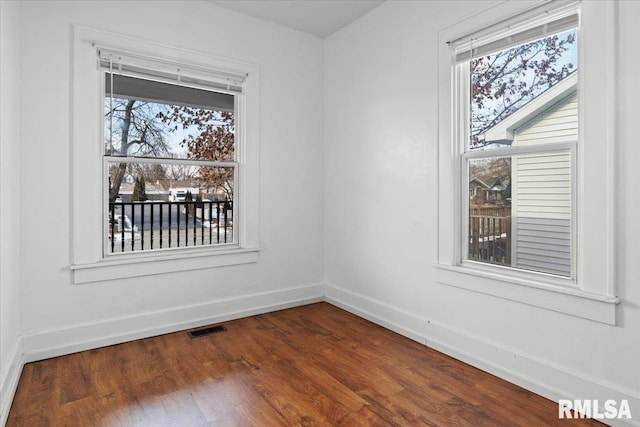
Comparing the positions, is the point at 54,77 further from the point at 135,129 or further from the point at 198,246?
the point at 198,246

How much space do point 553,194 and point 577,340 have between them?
2.65 feet

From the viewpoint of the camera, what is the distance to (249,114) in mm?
Answer: 3447

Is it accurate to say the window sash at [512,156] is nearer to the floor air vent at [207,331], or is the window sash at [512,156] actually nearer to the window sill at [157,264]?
the window sill at [157,264]

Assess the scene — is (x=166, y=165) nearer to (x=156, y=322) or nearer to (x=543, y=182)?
(x=156, y=322)

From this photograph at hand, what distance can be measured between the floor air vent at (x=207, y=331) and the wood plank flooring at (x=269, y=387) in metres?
0.09

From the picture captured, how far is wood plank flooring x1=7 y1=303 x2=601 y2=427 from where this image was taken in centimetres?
192

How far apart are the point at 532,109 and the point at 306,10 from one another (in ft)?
6.91

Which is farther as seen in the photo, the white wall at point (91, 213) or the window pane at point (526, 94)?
the white wall at point (91, 213)

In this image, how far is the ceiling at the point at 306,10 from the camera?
3201mm

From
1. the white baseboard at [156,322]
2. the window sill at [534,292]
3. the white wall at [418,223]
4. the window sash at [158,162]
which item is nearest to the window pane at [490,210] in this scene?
the window sill at [534,292]

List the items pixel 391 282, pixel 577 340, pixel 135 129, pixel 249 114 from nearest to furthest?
pixel 577 340 < pixel 135 129 < pixel 391 282 < pixel 249 114

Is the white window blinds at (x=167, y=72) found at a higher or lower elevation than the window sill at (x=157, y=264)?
higher

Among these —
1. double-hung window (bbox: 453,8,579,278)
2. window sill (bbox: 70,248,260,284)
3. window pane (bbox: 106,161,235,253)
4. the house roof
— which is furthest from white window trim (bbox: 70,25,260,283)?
the house roof

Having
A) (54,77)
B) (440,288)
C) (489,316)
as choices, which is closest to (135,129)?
(54,77)
